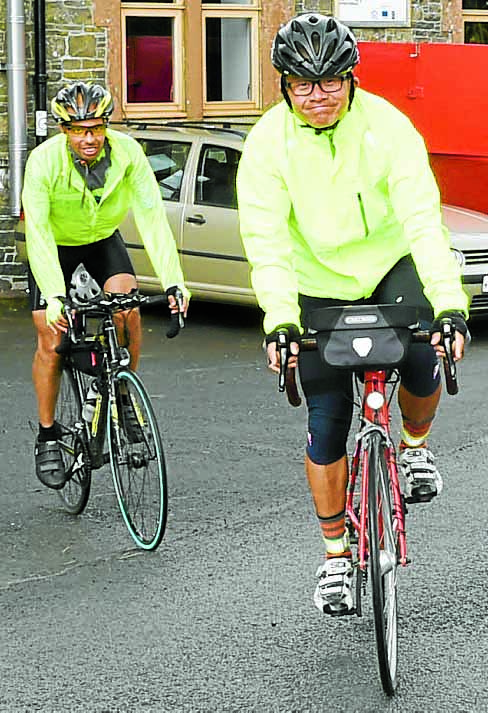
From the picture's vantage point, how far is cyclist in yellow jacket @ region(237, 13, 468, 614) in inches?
191

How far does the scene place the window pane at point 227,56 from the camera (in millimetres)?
17703

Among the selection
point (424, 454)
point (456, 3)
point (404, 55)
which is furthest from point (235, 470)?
point (456, 3)

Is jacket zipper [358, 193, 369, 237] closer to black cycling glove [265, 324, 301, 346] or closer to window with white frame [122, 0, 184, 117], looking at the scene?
black cycling glove [265, 324, 301, 346]

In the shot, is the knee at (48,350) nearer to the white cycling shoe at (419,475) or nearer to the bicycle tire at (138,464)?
the bicycle tire at (138,464)

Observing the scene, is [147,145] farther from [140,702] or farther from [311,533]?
[140,702]

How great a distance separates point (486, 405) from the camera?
32.5 feet

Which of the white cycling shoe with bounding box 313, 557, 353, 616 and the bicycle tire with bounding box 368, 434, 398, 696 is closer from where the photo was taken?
the bicycle tire with bounding box 368, 434, 398, 696

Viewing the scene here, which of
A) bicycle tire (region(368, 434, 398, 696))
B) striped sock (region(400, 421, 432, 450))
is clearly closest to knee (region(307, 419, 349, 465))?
bicycle tire (region(368, 434, 398, 696))

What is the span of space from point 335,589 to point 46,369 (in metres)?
2.54

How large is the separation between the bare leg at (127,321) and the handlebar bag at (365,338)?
2307 millimetres

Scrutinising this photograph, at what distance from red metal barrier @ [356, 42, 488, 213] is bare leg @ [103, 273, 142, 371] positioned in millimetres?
7328

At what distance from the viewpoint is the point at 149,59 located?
682 inches

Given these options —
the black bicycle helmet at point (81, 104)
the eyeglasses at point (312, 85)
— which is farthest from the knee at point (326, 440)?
the black bicycle helmet at point (81, 104)

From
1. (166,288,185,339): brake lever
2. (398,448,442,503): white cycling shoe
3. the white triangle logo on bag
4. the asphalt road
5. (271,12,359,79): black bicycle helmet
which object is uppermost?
(271,12,359,79): black bicycle helmet
